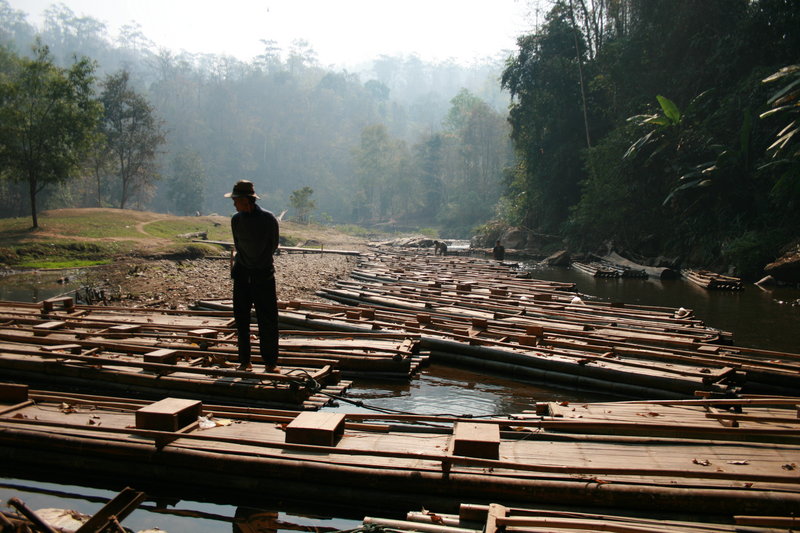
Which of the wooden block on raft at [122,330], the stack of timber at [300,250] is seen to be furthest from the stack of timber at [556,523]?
the stack of timber at [300,250]

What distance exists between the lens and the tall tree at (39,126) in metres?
25.9

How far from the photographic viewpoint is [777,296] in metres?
16.5

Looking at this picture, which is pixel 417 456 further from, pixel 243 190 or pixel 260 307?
pixel 243 190

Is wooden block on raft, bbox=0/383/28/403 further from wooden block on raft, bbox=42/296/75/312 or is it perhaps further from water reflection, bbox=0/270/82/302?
water reflection, bbox=0/270/82/302

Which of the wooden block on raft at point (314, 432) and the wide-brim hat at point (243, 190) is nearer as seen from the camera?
the wooden block on raft at point (314, 432)

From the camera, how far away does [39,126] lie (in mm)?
26312

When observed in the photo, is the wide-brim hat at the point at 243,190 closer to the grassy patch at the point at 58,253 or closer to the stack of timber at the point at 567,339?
the stack of timber at the point at 567,339

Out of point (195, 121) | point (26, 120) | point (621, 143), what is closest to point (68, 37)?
point (195, 121)

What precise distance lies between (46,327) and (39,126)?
→ 75.8 feet

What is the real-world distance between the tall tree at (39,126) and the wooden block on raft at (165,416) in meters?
27.0

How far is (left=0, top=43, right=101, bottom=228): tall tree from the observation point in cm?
2591

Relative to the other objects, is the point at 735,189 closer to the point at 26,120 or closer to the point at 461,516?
the point at 461,516

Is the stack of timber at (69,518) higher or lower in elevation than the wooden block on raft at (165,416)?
lower

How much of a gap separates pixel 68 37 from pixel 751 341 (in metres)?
164
